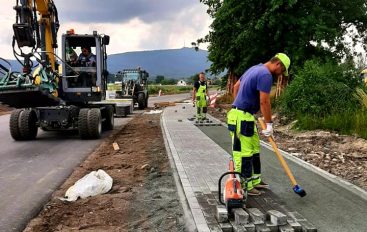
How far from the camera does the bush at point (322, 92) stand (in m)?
13.7

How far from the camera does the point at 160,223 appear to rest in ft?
18.5

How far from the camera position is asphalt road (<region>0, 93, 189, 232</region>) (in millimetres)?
6355

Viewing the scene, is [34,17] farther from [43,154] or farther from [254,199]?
[254,199]

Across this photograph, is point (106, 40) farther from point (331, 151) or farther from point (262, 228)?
point (262, 228)

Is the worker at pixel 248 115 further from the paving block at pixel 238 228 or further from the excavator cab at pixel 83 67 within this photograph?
the excavator cab at pixel 83 67

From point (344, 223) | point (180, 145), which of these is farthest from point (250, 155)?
point (180, 145)

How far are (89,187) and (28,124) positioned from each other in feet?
22.3

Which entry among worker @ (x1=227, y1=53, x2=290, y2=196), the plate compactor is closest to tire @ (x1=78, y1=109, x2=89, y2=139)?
worker @ (x1=227, y1=53, x2=290, y2=196)

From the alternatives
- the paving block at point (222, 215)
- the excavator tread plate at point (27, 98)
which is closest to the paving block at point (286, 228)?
the paving block at point (222, 215)

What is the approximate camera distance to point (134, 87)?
96.4ft

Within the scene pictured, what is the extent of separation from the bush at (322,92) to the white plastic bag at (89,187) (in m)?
8.39

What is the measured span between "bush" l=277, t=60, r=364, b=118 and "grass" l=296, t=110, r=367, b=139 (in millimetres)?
417

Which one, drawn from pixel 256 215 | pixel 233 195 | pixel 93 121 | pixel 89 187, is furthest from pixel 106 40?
pixel 256 215

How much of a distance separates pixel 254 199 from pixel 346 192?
60.2 inches
